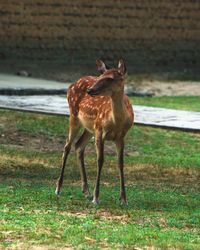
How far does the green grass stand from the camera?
20625 mm

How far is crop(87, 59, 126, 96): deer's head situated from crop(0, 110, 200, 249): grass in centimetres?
105

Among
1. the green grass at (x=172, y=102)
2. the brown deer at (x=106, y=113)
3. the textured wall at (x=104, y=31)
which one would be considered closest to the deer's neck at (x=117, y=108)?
the brown deer at (x=106, y=113)

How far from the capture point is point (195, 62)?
96.1 ft

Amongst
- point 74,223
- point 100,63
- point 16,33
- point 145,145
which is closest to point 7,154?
point 145,145

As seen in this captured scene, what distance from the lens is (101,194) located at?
36.7 feet

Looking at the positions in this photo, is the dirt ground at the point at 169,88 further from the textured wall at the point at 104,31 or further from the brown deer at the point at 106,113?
the brown deer at the point at 106,113

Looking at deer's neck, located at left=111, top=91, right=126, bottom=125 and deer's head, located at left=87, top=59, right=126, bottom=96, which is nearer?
deer's head, located at left=87, top=59, right=126, bottom=96

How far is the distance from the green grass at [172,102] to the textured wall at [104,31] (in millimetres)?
4713

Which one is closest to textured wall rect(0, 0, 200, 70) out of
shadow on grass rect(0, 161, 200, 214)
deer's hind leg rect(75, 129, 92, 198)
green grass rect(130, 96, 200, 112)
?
green grass rect(130, 96, 200, 112)

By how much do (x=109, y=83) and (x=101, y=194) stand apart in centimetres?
125

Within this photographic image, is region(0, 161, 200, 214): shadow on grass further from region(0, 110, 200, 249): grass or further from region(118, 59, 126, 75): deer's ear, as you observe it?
region(118, 59, 126, 75): deer's ear

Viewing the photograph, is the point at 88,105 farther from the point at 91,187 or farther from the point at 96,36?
the point at 96,36

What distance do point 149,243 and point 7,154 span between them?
19.2ft

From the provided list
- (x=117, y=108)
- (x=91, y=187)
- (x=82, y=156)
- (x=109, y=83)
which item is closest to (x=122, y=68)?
(x=109, y=83)
